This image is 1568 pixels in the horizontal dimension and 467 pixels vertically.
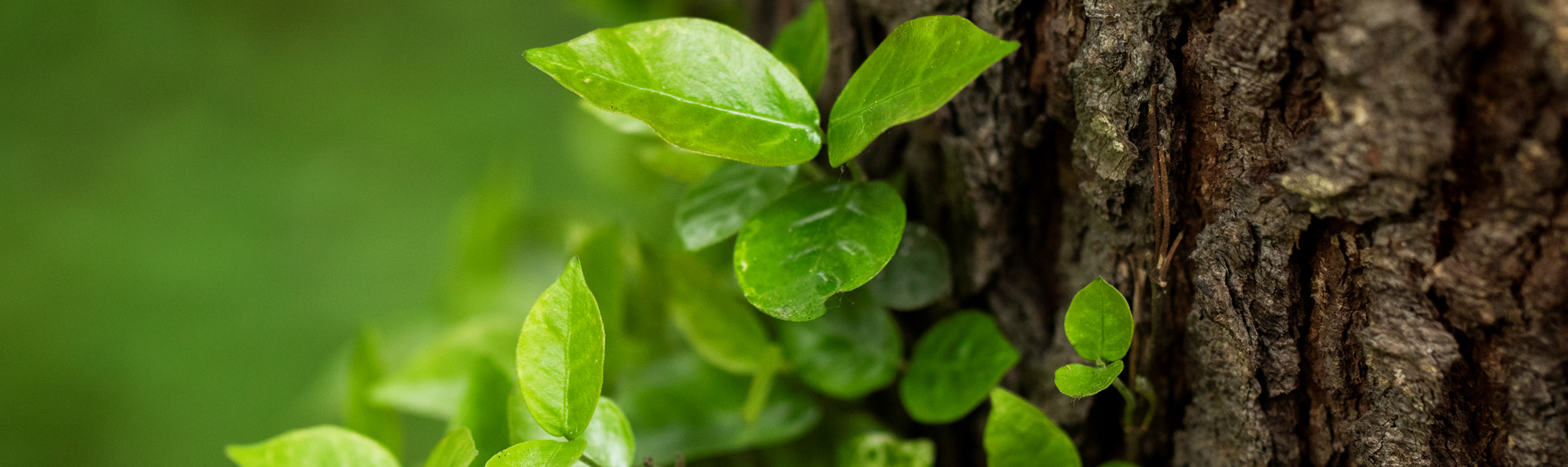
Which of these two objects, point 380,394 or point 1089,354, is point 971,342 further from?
point 380,394

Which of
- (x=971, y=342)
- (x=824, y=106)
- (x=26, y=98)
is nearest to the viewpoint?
(x=971, y=342)

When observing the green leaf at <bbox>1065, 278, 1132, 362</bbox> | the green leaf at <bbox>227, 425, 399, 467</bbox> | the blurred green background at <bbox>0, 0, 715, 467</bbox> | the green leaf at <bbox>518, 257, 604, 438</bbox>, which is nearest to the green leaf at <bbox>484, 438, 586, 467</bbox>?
the green leaf at <bbox>518, 257, 604, 438</bbox>

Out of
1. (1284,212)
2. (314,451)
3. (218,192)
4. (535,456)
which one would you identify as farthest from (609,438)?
(218,192)

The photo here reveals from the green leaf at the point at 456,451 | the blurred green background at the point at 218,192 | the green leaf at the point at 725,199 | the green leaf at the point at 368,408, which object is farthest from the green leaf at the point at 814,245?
the blurred green background at the point at 218,192

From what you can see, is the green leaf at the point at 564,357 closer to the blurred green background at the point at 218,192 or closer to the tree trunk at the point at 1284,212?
the tree trunk at the point at 1284,212

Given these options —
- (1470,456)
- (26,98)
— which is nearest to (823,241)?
(1470,456)

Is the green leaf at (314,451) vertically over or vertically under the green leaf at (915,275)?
under

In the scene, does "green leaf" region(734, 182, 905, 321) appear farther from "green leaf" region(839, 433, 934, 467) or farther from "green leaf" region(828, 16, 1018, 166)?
"green leaf" region(839, 433, 934, 467)

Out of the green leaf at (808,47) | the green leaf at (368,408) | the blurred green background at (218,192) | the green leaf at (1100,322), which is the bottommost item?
the blurred green background at (218,192)
